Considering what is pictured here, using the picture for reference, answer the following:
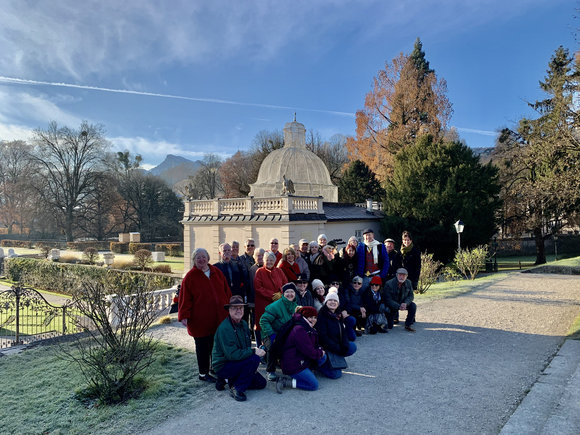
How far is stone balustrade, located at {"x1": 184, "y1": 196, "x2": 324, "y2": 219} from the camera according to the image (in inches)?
673

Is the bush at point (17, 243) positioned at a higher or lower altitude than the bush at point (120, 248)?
higher

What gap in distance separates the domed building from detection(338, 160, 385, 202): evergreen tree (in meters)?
5.26

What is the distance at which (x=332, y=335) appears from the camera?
5008 millimetres

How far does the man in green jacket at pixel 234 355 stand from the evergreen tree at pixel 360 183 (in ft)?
90.6

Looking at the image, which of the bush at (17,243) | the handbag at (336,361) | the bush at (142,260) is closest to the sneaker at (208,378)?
the handbag at (336,361)

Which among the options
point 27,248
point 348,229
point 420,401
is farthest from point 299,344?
point 27,248

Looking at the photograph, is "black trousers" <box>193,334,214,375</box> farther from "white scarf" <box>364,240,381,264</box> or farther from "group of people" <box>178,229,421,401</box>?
"white scarf" <box>364,240,381,264</box>

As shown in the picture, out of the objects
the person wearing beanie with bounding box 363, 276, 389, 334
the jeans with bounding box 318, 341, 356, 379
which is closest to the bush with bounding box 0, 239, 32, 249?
the person wearing beanie with bounding box 363, 276, 389, 334

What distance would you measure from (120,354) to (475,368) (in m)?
4.75

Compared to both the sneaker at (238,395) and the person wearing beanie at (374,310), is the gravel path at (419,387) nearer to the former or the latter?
the sneaker at (238,395)

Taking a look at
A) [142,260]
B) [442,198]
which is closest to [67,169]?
[142,260]

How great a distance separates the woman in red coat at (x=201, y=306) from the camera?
4691mm

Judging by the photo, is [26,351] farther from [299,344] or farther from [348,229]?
[348,229]

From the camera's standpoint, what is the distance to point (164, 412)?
13.1 ft
